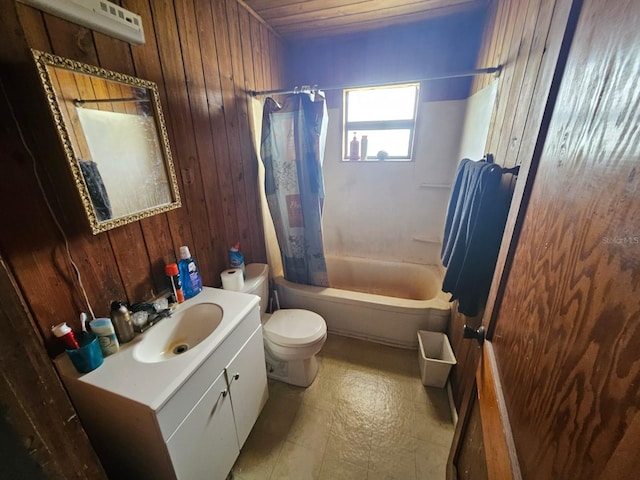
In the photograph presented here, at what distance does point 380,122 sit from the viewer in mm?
2334

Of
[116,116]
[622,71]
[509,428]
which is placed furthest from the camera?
[116,116]

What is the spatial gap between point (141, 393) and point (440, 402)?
1620 mm

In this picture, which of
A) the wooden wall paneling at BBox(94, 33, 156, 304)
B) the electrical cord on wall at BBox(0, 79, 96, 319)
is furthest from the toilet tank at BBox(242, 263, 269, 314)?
the electrical cord on wall at BBox(0, 79, 96, 319)

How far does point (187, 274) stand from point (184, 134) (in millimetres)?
722

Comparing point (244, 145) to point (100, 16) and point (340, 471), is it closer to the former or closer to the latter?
point (100, 16)

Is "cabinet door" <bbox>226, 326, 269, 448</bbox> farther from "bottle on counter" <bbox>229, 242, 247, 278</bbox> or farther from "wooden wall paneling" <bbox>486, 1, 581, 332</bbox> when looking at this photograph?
"wooden wall paneling" <bbox>486, 1, 581, 332</bbox>

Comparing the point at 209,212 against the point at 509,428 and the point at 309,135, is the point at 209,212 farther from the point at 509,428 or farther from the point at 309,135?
the point at 509,428

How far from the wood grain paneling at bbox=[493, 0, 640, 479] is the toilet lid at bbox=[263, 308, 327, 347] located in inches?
43.2

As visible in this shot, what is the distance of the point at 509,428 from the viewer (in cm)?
59

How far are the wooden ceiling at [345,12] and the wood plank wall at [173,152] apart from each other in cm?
16

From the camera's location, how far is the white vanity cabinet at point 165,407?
81cm

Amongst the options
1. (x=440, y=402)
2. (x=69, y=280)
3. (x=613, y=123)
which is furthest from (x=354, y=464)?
(x=613, y=123)

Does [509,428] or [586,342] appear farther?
[509,428]

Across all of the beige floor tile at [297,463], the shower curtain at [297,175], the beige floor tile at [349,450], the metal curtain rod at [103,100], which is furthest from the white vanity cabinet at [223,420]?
the metal curtain rod at [103,100]
